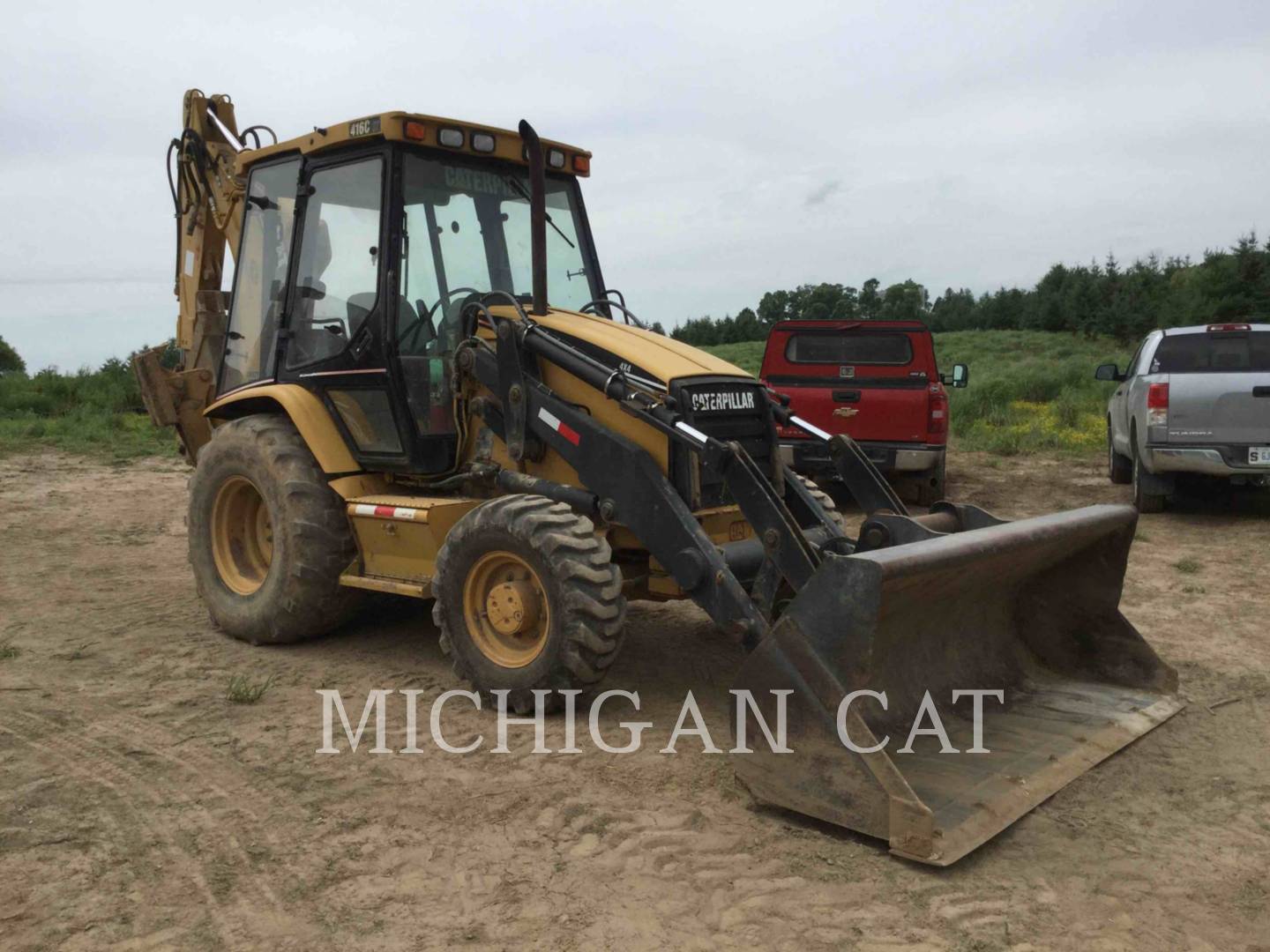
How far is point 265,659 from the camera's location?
6484 mm

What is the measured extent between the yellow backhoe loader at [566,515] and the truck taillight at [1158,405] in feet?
18.1

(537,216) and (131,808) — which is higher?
(537,216)

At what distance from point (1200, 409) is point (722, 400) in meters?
6.75

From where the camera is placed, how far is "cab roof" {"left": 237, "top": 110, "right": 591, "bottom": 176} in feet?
20.2

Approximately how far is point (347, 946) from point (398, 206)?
4021 mm

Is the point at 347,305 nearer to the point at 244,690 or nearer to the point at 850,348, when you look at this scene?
the point at 244,690

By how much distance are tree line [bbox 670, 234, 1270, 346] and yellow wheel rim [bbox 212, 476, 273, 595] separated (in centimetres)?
1174

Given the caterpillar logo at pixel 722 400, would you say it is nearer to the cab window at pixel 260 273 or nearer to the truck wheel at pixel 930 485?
the cab window at pixel 260 273

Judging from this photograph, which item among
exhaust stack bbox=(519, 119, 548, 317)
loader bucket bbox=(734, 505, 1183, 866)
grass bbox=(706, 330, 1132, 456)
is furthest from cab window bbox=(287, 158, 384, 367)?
grass bbox=(706, 330, 1132, 456)

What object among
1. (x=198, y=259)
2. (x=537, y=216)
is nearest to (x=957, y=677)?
(x=537, y=216)

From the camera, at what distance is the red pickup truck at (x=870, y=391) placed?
37.9 feet

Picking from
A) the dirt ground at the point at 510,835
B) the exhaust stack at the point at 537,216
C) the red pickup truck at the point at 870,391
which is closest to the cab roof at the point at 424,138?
the exhaust stack at the point at 537,216

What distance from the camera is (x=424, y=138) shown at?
623cm

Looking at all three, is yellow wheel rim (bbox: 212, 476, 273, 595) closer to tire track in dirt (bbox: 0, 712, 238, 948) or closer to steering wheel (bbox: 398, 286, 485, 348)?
steering wheel (bbox: 398, 286, 485, 348)
